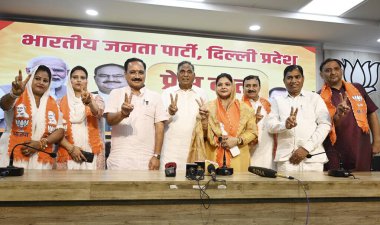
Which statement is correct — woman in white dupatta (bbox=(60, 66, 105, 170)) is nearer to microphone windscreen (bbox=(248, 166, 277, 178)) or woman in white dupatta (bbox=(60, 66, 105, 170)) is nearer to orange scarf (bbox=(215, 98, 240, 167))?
orange scarf (bbox=(215, 98, 240, 167))

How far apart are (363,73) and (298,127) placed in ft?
11.4

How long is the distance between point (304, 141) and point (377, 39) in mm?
3586

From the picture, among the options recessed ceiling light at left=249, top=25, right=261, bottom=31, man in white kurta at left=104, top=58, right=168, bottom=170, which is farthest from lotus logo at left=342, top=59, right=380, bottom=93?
man in white kurta at left=104, top=58, right=168, bottom=170

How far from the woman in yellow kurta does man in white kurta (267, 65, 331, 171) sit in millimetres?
223

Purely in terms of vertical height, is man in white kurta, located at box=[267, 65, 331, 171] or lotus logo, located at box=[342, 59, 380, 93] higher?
lotus logo, located at box=[342, 59, 380, 93]

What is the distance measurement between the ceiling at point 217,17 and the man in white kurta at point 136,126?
157 centimetres

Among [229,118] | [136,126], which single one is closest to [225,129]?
[229,118]

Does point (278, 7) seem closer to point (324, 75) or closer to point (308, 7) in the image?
point (308, 7)

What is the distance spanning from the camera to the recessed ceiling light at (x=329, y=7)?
4227mm

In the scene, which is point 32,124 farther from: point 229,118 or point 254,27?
point 254,27

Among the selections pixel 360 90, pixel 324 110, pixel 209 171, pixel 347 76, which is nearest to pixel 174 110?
pixel 209 171

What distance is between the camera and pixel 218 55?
4.80 meters

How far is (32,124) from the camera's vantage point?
107 inches

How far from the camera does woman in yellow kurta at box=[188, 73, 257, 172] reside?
8.68ft
